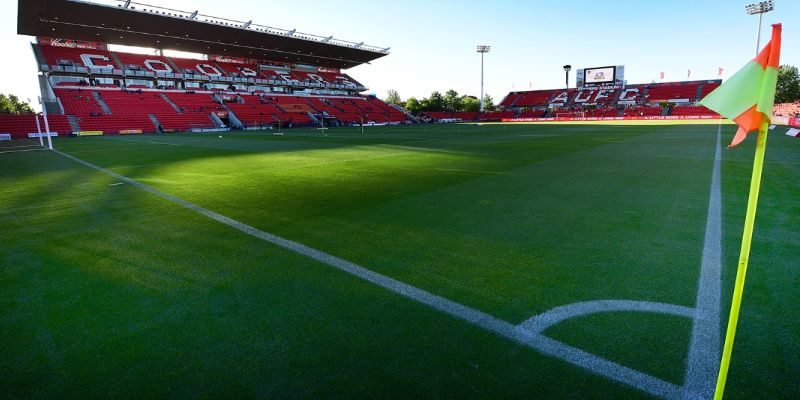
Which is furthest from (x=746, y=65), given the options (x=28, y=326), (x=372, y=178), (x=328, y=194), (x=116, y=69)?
(x=116, y=69)

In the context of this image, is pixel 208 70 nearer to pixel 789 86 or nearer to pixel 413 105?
pixel 413 105

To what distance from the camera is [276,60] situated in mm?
63219

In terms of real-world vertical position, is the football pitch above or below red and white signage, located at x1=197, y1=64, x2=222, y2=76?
below

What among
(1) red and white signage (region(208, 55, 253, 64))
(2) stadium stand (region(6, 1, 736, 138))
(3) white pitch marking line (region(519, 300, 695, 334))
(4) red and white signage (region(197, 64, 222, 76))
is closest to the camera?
(3) white pitch marking line (region(519, 300, 695, 334))

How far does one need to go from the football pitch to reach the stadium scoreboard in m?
79.5

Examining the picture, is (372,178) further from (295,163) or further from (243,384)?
(243,384)

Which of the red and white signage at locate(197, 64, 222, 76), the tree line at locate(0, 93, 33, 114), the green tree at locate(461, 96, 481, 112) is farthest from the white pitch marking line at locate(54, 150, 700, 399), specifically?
the tree line at locate(0, 93, 33, 114)

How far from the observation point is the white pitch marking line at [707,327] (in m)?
2.12

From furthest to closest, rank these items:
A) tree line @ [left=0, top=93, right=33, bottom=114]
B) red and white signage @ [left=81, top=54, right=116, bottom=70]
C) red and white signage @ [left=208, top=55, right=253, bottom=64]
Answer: tree line @ [left=0, top=93, right=33, bottom=114] → red and white signage @ [left=208, top=55, right=253, bottom=64] → red and white signage @ [left=81, top=54, right=116, bottom=70]

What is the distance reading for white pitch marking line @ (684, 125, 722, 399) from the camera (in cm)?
212

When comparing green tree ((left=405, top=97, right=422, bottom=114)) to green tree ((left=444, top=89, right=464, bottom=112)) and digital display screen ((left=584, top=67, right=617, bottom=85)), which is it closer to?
green tree ((left=444, top=89, right=464, bottom=112))

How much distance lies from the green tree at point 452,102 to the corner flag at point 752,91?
94.5 metres

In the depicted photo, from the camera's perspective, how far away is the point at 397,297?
122 inches

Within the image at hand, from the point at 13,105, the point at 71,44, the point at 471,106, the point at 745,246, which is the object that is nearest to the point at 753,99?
the point at 745,246
